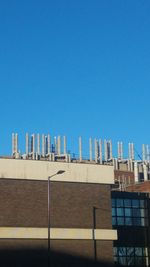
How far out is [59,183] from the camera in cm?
4634

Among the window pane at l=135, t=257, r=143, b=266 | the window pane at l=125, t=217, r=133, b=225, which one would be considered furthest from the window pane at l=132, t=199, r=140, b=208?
the window pane at l=135, t=257, r=143, b=266

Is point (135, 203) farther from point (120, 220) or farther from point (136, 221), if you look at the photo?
point (120, 220)

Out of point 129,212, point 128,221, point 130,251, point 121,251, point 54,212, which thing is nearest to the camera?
point 54,212

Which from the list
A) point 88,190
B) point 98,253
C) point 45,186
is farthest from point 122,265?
point 45,186

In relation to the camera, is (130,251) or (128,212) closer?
(130,251)

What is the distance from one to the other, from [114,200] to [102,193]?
4089 millimetres

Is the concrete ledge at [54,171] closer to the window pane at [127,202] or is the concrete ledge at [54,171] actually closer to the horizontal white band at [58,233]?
the horizontal white band at [58,233]

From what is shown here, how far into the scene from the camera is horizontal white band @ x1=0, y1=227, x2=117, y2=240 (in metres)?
42.6

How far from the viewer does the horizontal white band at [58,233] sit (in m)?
42.6

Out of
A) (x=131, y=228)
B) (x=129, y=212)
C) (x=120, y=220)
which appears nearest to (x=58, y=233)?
(x=120, y=220)

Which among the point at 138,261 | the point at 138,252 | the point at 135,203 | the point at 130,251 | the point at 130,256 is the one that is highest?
the point at 135,203

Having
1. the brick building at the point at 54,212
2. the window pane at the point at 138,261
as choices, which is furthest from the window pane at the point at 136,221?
the brick building at the point at 54,212

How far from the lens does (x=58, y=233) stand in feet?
146

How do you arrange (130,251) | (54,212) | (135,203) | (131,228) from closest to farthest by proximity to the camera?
(54,212) → (130,251) → (131,228) → (135,203)
